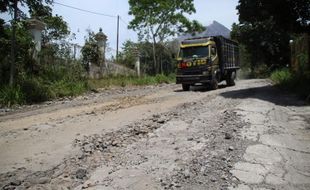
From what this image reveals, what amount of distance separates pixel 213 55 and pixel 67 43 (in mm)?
7744

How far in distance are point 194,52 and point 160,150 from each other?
12.7 m

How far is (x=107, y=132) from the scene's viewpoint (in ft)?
27.8

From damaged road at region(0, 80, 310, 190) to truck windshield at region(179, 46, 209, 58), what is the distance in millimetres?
8240

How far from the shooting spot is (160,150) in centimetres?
699

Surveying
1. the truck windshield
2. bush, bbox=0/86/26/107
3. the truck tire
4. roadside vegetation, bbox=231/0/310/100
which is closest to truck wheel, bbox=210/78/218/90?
the truck windshield

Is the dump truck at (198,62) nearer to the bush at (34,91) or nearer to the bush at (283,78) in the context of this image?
the bush at (283,78)

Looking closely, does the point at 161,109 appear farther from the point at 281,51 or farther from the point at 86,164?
the point at 281,51

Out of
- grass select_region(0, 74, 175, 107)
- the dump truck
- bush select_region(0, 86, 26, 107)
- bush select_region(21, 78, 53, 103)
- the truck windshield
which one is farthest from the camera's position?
the truck windshield

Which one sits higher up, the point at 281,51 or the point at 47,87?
the point at 281,51

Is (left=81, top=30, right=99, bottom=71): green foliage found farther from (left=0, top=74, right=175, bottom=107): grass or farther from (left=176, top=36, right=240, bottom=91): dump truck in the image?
(left=176, top=36, right=240, bottom=91): dump truck

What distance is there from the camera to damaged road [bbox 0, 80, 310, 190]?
18.5 ft

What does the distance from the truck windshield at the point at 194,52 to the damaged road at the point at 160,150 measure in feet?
27.0

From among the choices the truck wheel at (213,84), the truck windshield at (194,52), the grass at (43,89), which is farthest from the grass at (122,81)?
the truck wheel at (213,84)

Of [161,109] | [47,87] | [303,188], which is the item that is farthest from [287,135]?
[47,87]
